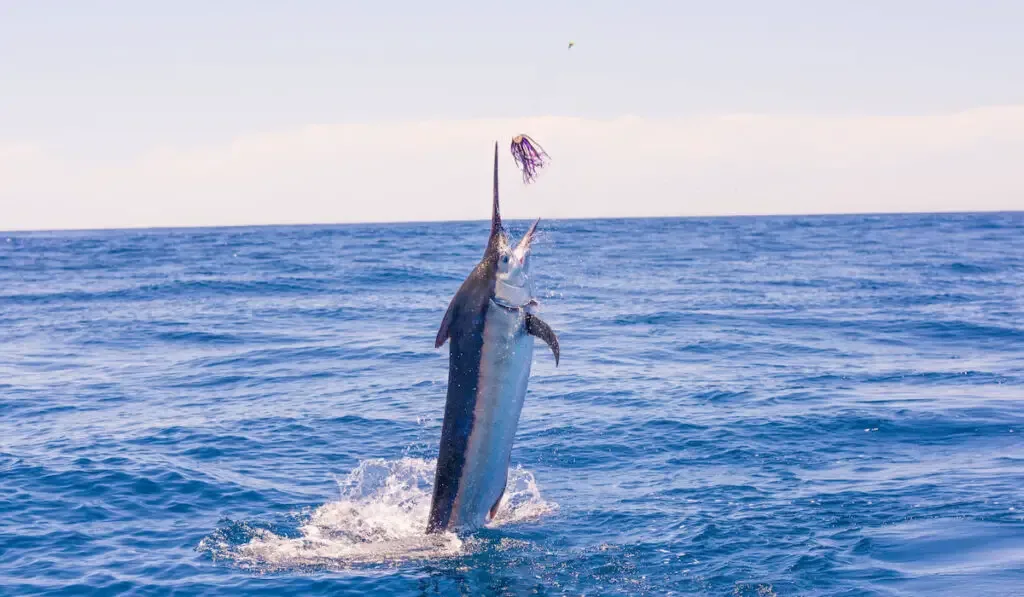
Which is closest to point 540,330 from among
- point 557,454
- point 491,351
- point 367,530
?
point 491,351

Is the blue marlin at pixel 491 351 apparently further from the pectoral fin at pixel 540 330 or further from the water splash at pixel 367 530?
the water splash at pixel 367 530

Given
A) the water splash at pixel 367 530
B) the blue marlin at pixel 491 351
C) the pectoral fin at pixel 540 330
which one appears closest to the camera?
the pectoral fin at pixel 540 330

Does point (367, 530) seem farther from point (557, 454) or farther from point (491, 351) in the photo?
point (557, 454)

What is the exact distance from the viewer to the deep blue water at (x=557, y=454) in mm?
9375

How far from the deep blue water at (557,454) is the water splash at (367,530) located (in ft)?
0.14

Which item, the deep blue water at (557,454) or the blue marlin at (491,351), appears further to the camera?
the deep blue water at (557,454)

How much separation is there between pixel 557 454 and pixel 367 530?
407cm

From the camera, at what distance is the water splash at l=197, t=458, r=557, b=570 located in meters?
9.65

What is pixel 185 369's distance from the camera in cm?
2180

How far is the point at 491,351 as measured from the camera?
843 cm

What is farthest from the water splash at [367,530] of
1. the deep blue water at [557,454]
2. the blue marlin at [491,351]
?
the blue marlin at [491,351]

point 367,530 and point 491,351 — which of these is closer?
point 491,351

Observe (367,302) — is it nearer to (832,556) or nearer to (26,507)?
(26,507)

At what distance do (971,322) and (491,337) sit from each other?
21951mm
